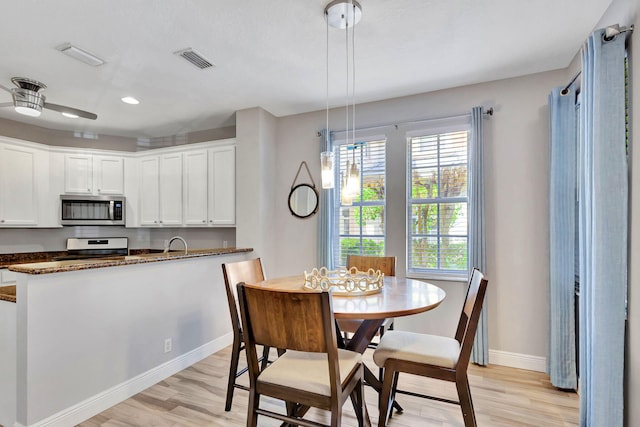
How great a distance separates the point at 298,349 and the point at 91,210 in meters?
4.29

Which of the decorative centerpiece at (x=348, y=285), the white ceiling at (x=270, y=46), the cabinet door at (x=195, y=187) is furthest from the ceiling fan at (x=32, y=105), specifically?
the decorative centerpiece at (x=348, y=285)

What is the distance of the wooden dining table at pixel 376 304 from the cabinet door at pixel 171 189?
2510 millimetres

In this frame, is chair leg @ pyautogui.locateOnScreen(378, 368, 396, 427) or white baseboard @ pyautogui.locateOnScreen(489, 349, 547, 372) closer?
chair leg @ pyautogui.locateOnScreen(378, 368, 396, 427)

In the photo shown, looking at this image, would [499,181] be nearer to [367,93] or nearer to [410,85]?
[410,85]

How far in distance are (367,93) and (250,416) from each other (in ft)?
9.71

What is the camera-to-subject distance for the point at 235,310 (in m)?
2.17

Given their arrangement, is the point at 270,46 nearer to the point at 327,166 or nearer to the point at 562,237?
the point at 327,166

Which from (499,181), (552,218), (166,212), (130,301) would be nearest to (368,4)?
(499,181)

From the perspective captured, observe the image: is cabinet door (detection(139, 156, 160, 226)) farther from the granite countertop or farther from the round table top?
the round table top

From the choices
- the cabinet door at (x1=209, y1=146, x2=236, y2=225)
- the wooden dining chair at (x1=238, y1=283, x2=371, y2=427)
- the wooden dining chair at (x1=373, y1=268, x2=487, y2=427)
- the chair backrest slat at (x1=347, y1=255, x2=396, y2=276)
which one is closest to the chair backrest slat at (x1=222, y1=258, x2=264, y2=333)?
the wooden dining chair at (x1=238, y1=283, x2=371, y2=427)

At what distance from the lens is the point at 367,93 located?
10.8 feet

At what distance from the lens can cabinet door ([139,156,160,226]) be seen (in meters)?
4.35

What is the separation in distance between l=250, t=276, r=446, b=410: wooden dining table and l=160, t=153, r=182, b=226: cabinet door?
2.51 m

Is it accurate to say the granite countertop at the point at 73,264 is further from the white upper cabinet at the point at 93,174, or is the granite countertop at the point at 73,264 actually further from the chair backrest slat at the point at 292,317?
the white upper cabinet at the point at 93,174
